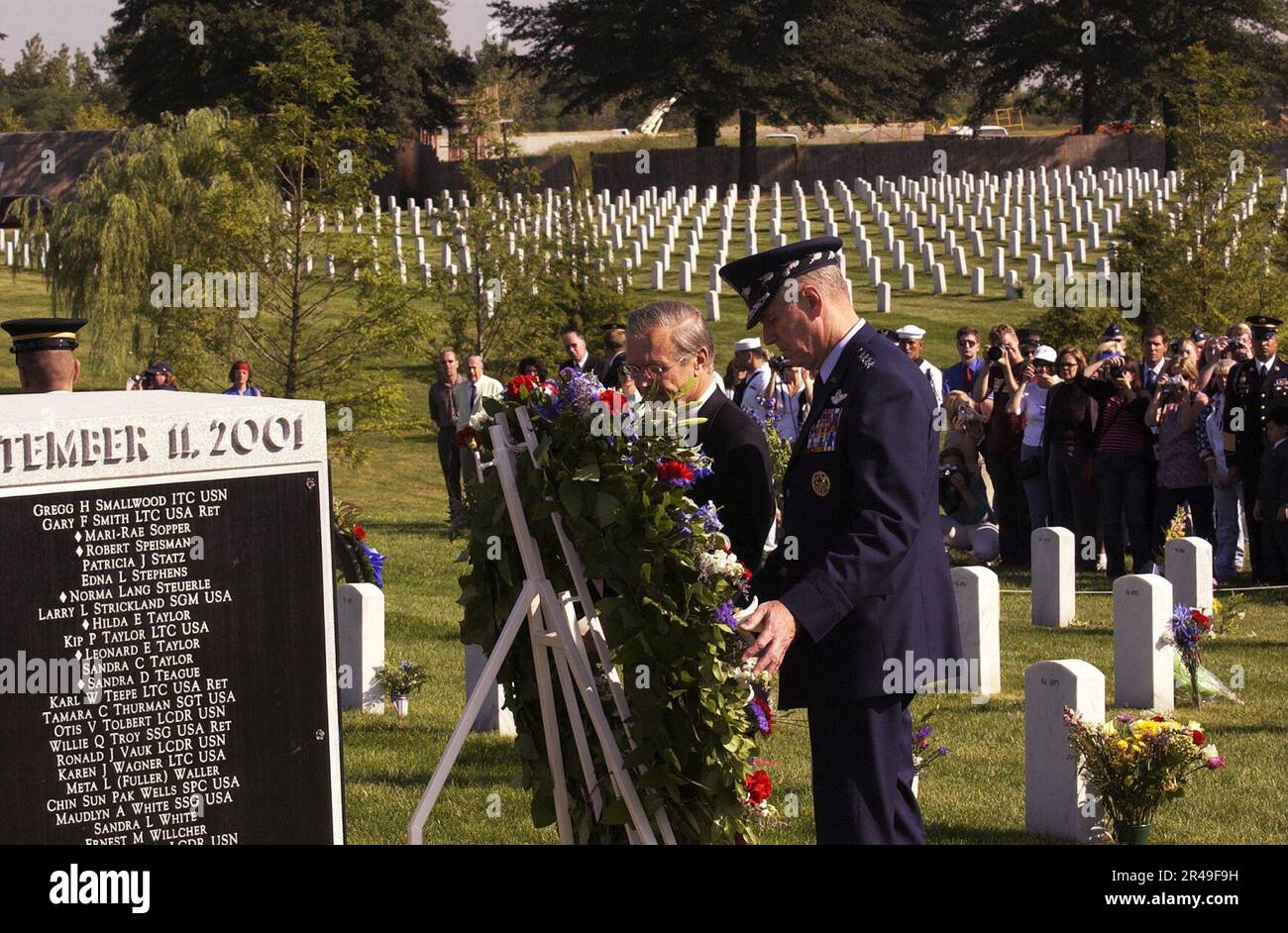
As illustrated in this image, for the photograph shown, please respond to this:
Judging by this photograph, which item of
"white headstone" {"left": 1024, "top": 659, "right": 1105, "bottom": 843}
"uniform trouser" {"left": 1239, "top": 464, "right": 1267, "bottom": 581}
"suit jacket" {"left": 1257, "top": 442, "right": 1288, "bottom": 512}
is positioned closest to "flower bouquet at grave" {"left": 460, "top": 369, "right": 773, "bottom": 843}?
"white headstone" {"left": 1024, "top": 659, "right": 1105, "bottom": 843}

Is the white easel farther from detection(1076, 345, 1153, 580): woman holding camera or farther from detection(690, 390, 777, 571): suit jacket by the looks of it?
detection(1076, 345, 1153, 580): woman holding camera

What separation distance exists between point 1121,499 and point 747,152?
48.9 meters

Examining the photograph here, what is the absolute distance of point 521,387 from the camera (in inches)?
225

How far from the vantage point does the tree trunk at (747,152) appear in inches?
2454

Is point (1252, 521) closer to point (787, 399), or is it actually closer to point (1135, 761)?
point (787, 399)

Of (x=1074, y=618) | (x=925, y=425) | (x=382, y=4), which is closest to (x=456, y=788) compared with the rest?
(x=925, y=425)

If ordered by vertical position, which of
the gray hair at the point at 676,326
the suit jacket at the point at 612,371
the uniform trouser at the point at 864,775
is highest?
the gray hair at the point at 676,326

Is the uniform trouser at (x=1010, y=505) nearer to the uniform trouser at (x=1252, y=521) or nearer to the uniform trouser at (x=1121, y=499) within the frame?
the uniform trouser at (x=1121, y=499)

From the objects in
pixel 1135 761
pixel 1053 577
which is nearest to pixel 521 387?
pixel 1135 761

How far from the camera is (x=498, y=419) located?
5781 mm

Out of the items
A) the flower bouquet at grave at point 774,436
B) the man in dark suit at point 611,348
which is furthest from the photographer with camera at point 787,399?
the man in dark suit at point 611,348

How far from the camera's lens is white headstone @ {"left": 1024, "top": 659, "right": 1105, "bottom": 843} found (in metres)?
7.65

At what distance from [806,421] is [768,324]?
1.13ft

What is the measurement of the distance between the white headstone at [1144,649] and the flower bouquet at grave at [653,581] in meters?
5.15
